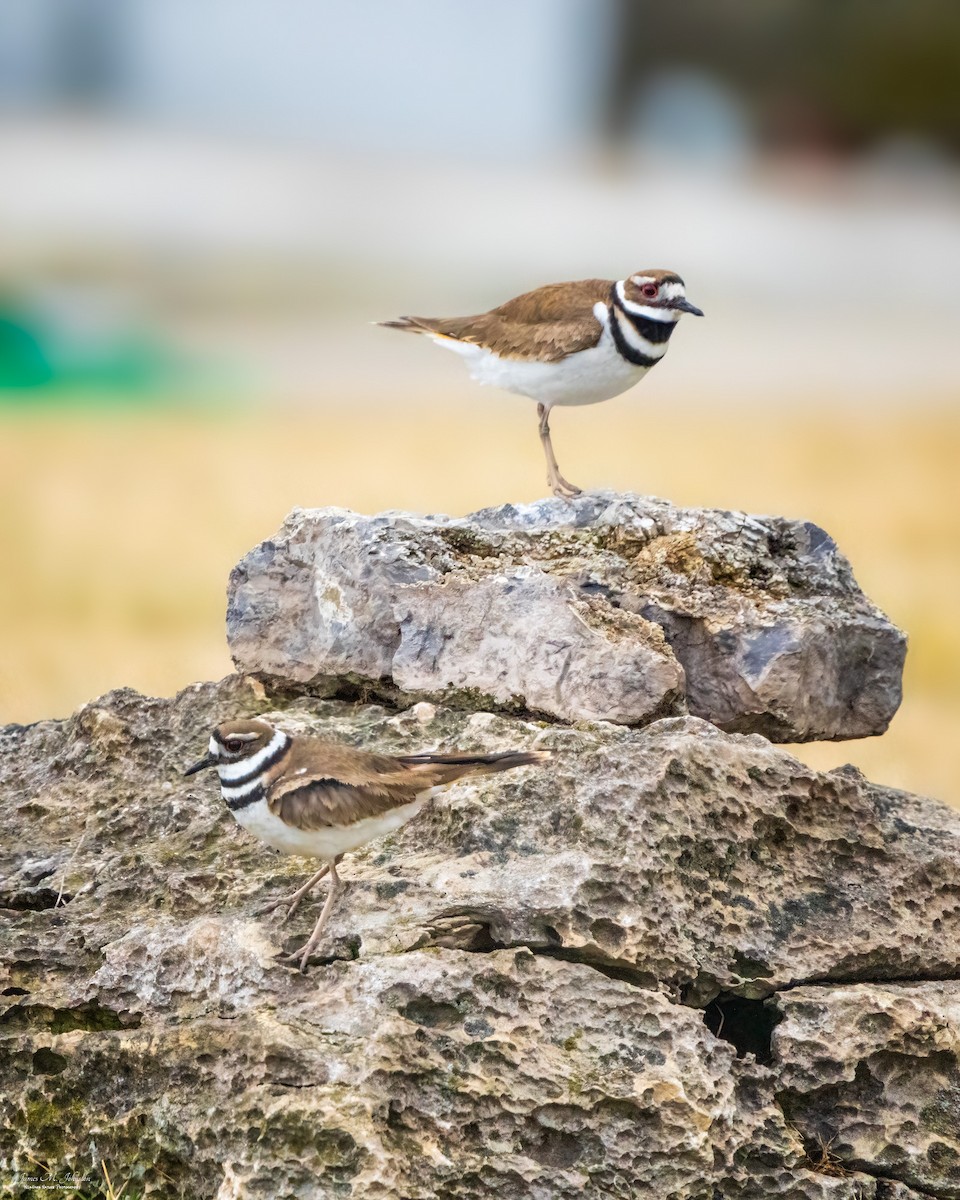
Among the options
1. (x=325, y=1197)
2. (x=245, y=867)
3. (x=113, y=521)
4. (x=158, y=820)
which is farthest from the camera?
(x=113, y=521)

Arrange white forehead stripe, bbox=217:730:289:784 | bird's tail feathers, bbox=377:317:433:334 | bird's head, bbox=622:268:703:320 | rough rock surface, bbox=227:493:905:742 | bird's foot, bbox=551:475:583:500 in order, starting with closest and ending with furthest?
white forehead stripe, bbox=217:730:289:784, rough rock surface, bbox=227:493:905:742, bird's head, bbox=622:268:703:320, bird's foot, bbox=551:475:583:500, bird's tail feathers, bbox=377:317:433:334

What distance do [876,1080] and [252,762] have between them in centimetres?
232

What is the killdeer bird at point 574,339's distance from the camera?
23.3ft

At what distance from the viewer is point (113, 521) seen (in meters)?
17.0

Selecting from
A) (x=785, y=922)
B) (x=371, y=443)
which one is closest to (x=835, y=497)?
(x=371, y=443)

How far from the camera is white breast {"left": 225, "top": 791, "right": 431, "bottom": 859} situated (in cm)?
505

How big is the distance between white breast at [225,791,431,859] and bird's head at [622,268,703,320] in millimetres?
2874

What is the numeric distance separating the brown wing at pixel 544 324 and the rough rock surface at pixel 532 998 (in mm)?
2139

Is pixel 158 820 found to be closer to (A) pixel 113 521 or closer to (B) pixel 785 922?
(B) pixel 785 922

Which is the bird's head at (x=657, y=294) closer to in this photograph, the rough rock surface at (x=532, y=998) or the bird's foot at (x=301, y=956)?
the rough rock surface at (x=532, y=998)

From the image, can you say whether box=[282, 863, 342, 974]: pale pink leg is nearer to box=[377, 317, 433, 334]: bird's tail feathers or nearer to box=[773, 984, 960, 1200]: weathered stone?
box=[773, 984, 960, 1200]: weathered stone

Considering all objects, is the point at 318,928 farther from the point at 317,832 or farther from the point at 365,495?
the point at 365,495

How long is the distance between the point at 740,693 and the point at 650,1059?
6.24 feet

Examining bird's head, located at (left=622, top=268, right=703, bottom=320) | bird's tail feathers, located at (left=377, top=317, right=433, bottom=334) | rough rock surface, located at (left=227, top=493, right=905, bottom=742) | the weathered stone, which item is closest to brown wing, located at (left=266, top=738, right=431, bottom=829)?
rough rock surface, located at (left=227, top=493, right=905, bottom=742)
